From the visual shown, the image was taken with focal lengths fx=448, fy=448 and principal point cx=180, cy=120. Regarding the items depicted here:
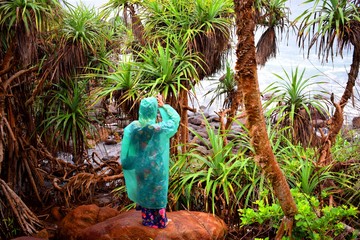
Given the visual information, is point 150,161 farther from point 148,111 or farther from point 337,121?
point 337,121

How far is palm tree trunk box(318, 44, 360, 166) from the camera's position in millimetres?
4574

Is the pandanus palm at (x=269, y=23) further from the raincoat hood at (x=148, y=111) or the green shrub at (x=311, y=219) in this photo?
the green shrub at (x=311, y=219)

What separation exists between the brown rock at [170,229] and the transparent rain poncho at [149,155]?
0.73 feet

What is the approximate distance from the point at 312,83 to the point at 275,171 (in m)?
2.78

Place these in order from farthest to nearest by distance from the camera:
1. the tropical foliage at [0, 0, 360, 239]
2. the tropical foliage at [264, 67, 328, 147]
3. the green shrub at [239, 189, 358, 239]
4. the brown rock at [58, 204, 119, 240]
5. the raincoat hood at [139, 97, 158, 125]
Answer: the tropical foliage at [264, 67, 328, 147] < the brown rock at [58, 204, 119, 240] < the tropical foliage at [0, 0, 360, 239] < the raincoat hood at [139, 97, 158, 125] < the green shrub at [239, 189, 358, 239]

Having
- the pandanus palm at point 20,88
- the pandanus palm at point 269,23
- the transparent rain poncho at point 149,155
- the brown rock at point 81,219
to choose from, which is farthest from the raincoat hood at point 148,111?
the pandanus palm at point 269,23

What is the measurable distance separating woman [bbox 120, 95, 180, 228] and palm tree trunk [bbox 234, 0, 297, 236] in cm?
145

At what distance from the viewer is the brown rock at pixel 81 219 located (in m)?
4.94

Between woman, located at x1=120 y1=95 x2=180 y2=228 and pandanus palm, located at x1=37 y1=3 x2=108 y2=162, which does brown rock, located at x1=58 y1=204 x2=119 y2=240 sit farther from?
pandanus palm, located at x1=37 y1=3 x2=108 y2=162

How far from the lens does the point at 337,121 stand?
4.91 meters

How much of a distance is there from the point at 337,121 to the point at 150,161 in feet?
7.10

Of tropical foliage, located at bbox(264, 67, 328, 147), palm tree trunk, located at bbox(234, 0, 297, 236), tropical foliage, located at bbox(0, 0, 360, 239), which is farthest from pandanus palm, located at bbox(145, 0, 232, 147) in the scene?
palm tree trunk, located at bbox(234, 0, 297, 236)

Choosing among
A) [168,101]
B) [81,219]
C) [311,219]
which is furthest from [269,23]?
[311,219]

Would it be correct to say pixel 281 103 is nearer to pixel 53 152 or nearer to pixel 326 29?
pixel 326 29
